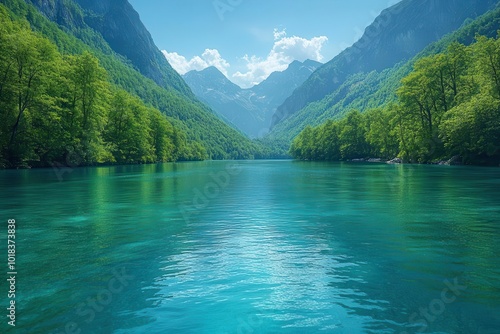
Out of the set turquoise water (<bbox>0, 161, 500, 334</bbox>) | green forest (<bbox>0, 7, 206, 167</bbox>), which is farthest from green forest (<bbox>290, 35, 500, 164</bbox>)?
green forest (<bbox>0, 7, 206, 167</bbox>)

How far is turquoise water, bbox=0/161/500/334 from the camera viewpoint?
7438mm

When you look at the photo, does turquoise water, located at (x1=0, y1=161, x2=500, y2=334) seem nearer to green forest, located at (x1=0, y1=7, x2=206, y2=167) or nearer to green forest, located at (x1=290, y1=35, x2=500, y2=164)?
green forest, located at (x1=0, y1=7, x2=206, y2=167)

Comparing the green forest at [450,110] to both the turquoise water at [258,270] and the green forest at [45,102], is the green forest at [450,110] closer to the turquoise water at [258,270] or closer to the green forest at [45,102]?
the turquoise water at [258,270]

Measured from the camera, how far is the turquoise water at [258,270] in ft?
24.4

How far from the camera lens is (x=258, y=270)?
10742mm

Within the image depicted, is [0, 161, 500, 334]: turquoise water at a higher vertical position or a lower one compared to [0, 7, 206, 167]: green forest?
lower

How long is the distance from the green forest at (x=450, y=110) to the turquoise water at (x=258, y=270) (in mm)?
50127

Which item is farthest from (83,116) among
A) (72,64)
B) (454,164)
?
(454,164)

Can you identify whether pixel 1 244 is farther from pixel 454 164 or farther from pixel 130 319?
pixel 454 164

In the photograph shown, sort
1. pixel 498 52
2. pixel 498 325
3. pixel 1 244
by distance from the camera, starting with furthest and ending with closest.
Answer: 1. pixel 498 52
2. pixel 1 244
3. pixel 498 325

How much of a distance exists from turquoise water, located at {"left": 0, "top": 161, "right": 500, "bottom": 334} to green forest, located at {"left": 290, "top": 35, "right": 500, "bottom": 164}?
164ft

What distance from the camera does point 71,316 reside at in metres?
7.57

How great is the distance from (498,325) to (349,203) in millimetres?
17709

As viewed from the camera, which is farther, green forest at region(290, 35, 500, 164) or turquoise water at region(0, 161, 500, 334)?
green forest at region(290, 35, 500, 164)
